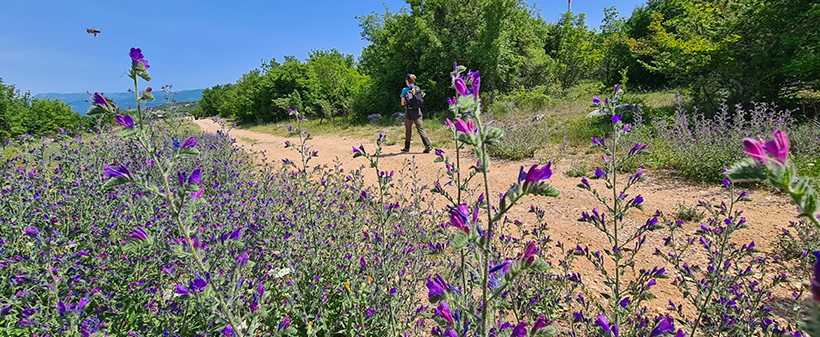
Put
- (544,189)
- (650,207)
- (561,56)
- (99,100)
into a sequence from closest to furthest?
(544,189)
(99,100)
(650,207)
(561,56)

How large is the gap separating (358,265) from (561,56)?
2145 cm

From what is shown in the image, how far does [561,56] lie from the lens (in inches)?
809

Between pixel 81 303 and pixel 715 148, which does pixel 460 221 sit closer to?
pixel 81 303

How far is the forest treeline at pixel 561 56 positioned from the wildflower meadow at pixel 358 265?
6555 mm

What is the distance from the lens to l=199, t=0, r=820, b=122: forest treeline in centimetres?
759

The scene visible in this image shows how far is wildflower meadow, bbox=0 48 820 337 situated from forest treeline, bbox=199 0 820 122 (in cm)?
656

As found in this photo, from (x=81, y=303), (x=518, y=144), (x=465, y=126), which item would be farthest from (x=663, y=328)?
(x=518, y=144)

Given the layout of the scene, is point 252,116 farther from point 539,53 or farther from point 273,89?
point 539,53

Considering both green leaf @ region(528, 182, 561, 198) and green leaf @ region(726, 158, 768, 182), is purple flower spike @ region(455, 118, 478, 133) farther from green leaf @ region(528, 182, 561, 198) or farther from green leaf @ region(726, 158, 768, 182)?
green leaf @ region(726, 158, 768, 182)

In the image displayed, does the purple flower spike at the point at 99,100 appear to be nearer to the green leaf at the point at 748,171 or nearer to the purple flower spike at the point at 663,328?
the green leaf at the point at 748,171

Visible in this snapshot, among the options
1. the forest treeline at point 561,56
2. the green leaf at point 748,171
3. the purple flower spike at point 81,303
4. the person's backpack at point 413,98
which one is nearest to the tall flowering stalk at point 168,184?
the purple flower spike at point 81,303

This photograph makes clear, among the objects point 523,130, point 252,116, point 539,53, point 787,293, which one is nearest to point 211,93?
point 252,116

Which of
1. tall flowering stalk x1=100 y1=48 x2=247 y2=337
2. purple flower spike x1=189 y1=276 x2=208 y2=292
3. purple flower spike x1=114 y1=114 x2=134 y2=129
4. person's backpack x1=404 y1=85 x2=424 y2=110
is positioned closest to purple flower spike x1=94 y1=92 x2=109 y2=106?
tall flowering stalk x1=100 y1=48 x2=247 y2=337

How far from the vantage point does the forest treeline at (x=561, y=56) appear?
24.9ft
